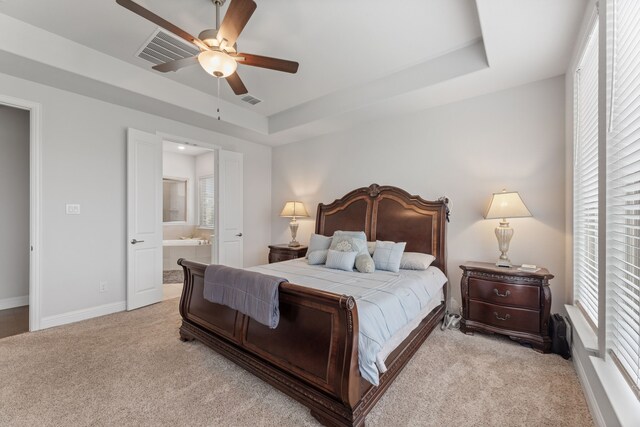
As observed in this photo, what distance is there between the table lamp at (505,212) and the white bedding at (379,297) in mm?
657

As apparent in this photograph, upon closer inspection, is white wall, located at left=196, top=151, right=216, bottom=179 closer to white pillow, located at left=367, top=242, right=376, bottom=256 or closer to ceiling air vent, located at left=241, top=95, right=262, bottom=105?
ceiling air vent, located at left=241, top=95, right=262, bottom=105

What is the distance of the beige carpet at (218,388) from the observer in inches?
67.3

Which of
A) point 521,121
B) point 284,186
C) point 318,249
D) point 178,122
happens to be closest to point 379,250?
point 318,249

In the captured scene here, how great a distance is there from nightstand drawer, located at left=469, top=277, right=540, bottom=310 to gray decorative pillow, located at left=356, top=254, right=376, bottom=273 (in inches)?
40.3

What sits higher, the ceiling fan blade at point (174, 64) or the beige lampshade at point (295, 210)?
the ceiling fan blade at point (174, 64)

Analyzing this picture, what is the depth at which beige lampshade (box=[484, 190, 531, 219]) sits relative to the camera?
2.74 meters

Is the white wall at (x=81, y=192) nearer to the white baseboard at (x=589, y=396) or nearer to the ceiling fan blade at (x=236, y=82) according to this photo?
the ceiling fan blade at (x=236, y=82)

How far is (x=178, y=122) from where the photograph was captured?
421 centimetres

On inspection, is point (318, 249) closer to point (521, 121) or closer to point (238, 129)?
point (238, 129)

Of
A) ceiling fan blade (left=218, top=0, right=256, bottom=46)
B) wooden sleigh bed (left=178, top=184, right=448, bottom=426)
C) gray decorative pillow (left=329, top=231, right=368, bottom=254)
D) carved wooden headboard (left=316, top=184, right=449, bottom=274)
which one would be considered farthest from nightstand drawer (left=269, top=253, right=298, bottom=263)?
ceiling fan blade (left=218, top=0, right=256, bottom=46)

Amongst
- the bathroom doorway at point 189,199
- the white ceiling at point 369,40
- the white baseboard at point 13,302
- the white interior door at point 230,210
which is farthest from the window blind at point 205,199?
the white ceiling at point 369,40

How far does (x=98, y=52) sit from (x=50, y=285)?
8.45ft

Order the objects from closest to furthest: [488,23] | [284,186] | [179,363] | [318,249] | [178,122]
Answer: [488,23], [179,363], [318,249], [178,122], [284,186]

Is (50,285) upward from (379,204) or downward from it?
downward
